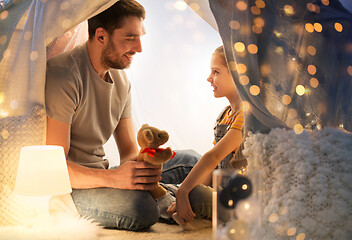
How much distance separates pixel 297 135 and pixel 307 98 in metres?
0.17

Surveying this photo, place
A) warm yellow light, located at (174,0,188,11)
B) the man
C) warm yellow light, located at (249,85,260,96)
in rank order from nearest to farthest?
warm yellow light, located at (249,85,260,96)
the man
warm yellow light, located at (174,0,188,11)

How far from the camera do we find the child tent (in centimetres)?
153

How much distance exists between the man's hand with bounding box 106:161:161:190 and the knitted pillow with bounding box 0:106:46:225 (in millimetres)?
365

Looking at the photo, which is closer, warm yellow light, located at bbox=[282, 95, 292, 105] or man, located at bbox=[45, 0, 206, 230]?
warm yellow light, located at bbox=[282, 95, 292, 105]

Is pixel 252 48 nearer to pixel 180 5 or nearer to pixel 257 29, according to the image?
pixel 257 29

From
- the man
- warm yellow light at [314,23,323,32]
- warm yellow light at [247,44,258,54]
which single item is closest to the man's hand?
the man

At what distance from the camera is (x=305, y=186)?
1.53 metres

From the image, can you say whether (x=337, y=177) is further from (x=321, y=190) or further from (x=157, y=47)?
(x=157, y=47)

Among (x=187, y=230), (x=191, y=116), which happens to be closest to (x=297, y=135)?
(x=187, y=230)

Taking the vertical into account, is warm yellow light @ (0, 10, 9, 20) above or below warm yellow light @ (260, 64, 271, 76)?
above

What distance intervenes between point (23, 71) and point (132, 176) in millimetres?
668

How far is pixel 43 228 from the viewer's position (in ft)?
5.67

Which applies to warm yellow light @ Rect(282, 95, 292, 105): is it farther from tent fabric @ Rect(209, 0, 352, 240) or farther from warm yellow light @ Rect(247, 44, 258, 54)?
warm yellow light @ Rect(247, 44, 258, 54)

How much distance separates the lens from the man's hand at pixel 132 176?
189 centimetres
